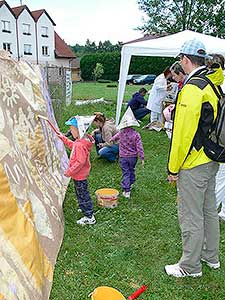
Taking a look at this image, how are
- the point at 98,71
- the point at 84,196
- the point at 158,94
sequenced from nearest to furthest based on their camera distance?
the point at 84,196 < the point at 158,94 < the point at 98,71

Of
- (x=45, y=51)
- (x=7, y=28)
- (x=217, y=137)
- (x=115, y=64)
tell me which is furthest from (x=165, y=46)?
(x=45, y=51)

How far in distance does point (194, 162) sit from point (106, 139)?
383 cm

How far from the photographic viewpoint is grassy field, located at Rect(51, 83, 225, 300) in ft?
10.4

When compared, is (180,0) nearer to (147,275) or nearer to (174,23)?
(174,23)

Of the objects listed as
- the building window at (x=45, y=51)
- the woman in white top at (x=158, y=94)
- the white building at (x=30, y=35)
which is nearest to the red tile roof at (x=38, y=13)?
the white building at (x=30, y=35)

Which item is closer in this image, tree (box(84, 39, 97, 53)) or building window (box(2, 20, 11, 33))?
building window (box(2, 20, 11, 33))

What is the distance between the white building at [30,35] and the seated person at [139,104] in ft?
109

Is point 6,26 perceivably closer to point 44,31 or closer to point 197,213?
point 44,31

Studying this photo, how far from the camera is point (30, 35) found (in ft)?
155

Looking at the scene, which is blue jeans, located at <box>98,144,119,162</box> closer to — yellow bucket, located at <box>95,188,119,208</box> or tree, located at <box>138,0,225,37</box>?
yellow bucket, located at <box>95,188,119,208</box>

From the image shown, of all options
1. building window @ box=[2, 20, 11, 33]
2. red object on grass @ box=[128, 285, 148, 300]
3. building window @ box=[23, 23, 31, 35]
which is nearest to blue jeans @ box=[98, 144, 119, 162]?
red object on grass @ box=[128, 285, 148, 300]

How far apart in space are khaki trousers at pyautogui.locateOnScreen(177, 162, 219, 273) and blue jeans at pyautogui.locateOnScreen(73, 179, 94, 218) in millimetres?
1341

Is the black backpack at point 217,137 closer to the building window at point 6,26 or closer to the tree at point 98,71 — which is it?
the tree at point 98,71

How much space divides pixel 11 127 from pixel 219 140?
5.97 feet
